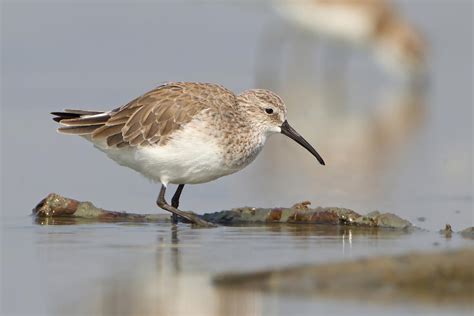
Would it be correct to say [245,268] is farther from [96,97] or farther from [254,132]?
[96,97]

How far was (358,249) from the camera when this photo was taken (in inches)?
304

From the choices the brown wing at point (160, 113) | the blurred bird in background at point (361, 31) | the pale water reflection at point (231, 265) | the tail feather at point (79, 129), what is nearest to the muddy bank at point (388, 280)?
the pale water reflection at point (231, 265)

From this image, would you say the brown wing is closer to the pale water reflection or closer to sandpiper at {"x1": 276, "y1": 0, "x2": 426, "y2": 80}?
the pale water reflection

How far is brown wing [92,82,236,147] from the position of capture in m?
8.98

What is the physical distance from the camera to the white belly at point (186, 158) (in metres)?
8.81

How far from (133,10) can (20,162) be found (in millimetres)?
12824

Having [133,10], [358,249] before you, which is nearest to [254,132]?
[358,249]

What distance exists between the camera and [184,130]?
29.2 feet

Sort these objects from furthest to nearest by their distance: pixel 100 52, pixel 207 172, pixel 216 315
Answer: pixel 100 52 → pixel 207 172 → pixel 216 315

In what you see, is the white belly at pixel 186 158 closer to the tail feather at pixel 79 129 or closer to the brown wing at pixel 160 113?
the brown wing at pixel 160 113

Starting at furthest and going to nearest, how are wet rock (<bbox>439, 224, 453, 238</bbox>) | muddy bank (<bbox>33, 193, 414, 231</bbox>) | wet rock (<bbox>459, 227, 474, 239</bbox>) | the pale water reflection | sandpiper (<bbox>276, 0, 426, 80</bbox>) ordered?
sandpiper (<bbox>276, 0, 426, 80</bbox>)
muddy bank (<bbox>33, 193, 414, 231</bbox>)
wet rock (<bbox>439, 224, 453, 238</bbox>)
wet rock (<bbox>459, 227, 474, 239</bbox>)
the pale water reflection

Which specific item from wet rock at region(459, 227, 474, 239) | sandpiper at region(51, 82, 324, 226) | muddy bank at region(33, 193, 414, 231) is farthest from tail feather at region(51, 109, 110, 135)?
wet rock at region(459, 227, 474, 239)

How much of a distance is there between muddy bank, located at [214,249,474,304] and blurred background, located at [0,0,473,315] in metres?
0.22

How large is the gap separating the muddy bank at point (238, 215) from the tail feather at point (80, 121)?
571mm
